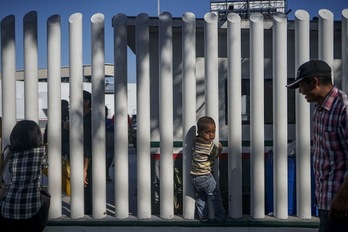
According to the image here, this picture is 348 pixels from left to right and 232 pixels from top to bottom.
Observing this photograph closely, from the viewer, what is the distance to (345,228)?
109 inches

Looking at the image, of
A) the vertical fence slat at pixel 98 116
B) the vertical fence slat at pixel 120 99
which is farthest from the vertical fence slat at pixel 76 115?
the vertical fence slat at pixel 120 99

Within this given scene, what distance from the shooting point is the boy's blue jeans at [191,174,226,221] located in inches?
215

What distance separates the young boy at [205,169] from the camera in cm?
542

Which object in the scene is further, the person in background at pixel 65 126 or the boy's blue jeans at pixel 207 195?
the person in background at pixel 65 126

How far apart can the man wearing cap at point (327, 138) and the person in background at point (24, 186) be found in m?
2.50

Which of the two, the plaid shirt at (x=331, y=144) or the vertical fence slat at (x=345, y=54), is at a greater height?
the vertical fence slat at (x=345, y=54)

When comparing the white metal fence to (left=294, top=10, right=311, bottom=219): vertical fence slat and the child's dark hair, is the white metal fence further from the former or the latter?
the child's dark hair

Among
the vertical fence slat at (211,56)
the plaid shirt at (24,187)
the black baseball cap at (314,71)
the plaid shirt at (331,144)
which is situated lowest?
the plaid shirt at (24,187)

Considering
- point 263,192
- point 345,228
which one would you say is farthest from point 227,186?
point 345,228

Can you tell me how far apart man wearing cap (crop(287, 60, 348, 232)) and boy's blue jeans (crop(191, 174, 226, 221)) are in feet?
8.08

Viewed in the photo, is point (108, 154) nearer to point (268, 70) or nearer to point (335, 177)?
point (268, 70)

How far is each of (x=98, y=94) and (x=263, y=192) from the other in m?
2.39

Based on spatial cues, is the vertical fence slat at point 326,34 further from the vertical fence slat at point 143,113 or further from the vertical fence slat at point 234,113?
the vertical fence slat at point 143,113

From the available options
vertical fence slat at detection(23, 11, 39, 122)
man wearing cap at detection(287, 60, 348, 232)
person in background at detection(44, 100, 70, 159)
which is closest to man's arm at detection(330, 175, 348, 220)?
man wearing cap at detection(287, 60, 348, 232)
